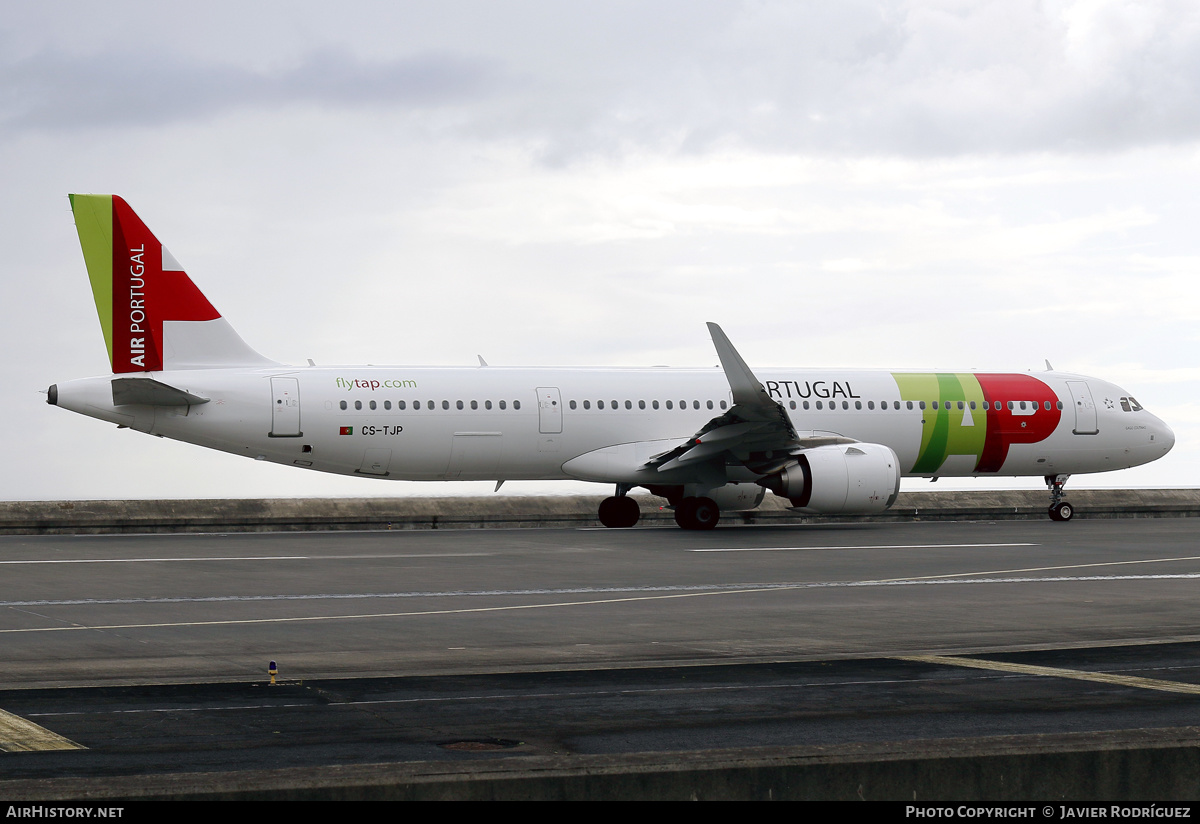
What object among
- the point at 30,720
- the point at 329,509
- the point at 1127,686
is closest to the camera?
the point at 30,720

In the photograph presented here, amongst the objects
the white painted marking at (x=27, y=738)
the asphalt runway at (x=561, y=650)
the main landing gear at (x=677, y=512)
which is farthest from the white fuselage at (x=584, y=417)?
the white painted marking at (x=27, y=738)

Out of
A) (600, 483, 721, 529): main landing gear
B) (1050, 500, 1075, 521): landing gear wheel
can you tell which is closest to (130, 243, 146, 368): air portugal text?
(600, 483, 721, 529): main landing gear

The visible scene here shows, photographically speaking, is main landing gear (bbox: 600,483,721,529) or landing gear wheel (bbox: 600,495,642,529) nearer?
main landing gear (bbox: 600,483,721,529)

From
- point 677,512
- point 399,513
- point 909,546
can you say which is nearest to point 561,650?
point 909,546

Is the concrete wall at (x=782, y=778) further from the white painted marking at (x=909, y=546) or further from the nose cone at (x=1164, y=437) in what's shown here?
the nose cone at (x=1164, y=437)

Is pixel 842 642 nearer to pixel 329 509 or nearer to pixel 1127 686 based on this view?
pixel 1127 686

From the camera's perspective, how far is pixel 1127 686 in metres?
9.73

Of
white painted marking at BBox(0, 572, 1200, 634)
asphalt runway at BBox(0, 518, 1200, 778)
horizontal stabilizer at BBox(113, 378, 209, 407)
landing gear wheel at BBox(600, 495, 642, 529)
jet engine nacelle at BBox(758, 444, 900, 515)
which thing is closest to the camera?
asphalt runway at BBox(0, 518, 1200, 778)

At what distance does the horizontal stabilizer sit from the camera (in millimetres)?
24609

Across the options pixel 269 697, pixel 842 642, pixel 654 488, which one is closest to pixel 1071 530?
pixel 654 488

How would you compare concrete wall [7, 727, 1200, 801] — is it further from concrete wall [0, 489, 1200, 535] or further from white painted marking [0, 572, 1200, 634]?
concrete wall [0, 489, 1200, 535]

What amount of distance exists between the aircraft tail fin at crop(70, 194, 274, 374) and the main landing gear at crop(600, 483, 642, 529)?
31.0 ft

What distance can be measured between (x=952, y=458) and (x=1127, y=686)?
21.9m

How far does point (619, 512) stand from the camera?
30406 mm
